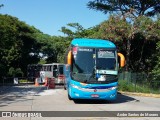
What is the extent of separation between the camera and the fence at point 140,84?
30.7m

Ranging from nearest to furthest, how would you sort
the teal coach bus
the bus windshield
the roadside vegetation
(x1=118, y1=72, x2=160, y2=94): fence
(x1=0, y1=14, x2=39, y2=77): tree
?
the teal coach bus < the bus windshield < (x1=118, y1=72, x2=160, y2=94): fence < the roadside vegetation < (x1=0, y1=14, x2=39, y2=77): tree

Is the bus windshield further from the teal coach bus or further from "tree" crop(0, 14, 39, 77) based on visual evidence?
"tree" crop(0, 14, 39, 77)

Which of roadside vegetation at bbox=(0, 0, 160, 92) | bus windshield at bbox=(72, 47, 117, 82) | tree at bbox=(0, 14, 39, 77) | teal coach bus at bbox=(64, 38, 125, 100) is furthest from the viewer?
tree at bbox=(0, 14, 39, 77)

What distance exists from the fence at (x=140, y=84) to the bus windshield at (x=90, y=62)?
930 cm

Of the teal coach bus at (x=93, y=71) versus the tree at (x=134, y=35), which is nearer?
the teal coach bus at (x=93, y=71)

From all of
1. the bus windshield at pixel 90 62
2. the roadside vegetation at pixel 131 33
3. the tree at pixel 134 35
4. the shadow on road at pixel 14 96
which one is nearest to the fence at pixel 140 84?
the roadside vegetation at pixel 131 33

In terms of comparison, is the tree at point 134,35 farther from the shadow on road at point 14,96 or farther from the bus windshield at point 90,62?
the bus windshield at point 90,62

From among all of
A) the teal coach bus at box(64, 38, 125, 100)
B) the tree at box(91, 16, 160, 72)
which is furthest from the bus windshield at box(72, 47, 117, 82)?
the tree at box(91, 16, 160, 72)

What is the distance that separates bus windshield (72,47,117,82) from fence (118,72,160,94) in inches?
366

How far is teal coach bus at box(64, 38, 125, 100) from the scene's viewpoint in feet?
70.7

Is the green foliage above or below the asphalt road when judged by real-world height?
above

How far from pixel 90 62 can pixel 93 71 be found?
56cm

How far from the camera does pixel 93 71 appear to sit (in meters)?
21.8

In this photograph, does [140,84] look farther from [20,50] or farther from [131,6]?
[20,50]
